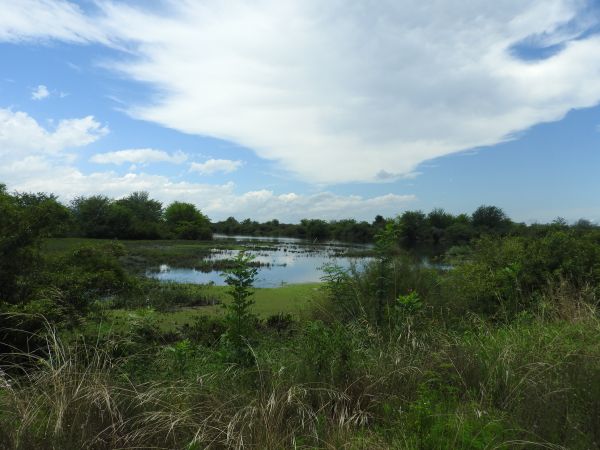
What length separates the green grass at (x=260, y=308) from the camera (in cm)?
970

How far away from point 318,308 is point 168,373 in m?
4.47

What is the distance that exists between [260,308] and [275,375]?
27.6 ft

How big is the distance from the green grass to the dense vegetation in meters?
1.93

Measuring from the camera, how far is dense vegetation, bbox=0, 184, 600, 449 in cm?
318

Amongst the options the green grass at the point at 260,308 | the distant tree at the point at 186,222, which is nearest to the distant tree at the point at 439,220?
the distant tree at the point at 186,222

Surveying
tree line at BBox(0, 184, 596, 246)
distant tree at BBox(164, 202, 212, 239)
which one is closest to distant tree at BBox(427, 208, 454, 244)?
tree line at BBox(0, 184, 596, 246)

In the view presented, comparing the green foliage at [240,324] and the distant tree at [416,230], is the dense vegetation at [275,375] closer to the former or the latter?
the green foliage at [240,324]

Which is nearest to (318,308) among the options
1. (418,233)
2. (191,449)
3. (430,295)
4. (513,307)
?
(430,295)

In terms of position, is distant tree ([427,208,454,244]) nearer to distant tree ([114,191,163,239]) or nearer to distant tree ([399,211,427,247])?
distant tree ([399,211,427,247])

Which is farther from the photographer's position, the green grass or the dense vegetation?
the green grass

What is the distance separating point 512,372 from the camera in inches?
165

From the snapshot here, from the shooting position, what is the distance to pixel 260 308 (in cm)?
1241

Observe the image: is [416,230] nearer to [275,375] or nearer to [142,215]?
[142,215]

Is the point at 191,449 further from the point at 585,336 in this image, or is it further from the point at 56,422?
the point at 585,336
